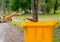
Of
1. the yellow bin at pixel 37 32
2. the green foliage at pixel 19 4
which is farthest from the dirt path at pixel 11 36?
the green foliage at pixel 19 4

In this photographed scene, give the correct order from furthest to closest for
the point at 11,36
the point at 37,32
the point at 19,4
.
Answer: the point at 19,4 < the point at 11,36 < the point at 37,32

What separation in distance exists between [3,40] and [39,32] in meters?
4.34

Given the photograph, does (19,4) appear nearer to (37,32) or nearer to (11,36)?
(11,36)

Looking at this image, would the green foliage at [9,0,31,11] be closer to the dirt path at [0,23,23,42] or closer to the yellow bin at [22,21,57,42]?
the dirt path at [0,23,23,42]

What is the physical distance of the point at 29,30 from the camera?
247 inches

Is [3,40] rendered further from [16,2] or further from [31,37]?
[16,2]

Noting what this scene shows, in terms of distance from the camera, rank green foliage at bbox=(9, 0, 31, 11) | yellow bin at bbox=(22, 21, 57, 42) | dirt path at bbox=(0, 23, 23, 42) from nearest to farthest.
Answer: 1. yellow bin at bbox=(22, 21, 57, 42)
2. dirt path at bbox=(0, 23, 23, 42)
3. green foliage at bbox=(9, 0, 31, 11)

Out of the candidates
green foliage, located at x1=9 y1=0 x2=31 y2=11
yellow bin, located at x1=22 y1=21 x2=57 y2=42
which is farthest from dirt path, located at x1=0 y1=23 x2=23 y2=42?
green foliage, located at x1=9 y1=0 x2=31 y2=11

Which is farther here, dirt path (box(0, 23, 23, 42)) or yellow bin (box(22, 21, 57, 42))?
dirt path (box(0, 23, 23, 42))

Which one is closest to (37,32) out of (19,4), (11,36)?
(11,36)

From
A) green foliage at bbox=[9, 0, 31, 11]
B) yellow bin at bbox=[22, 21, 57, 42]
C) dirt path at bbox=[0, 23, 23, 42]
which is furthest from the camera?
green foliage at bbox=[9, 0, 31, 11]

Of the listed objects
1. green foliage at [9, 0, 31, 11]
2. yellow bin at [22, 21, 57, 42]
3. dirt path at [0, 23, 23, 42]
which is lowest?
green foliage at [9, 0, 31, 11]

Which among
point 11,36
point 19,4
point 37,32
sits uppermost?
point 37,32

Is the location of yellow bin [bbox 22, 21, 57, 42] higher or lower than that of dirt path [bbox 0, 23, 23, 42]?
higher
